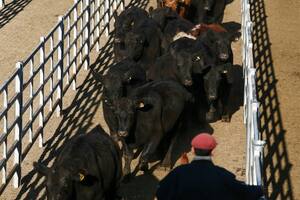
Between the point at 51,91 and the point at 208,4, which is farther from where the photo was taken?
the point at 208,4

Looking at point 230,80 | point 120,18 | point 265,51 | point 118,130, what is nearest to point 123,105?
point 118,130

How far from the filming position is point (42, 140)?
41.1 feet

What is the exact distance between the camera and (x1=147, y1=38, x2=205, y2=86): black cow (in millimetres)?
13156

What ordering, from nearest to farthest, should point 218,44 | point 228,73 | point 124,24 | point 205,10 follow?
point 228,73, point 218,44, point 124,24, point 205,10

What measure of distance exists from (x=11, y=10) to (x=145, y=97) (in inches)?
395

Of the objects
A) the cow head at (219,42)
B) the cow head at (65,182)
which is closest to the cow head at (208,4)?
the cow head at (219,42)

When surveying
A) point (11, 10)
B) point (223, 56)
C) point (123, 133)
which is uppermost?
point (11, 10)

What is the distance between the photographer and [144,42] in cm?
1465

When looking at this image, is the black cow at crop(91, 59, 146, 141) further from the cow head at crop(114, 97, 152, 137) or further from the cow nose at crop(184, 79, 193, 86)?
the cow head at crop(114, 97, 152, 137)

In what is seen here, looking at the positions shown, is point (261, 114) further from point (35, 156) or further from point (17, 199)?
point (17, 199)

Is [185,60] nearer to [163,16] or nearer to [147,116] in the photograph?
[147,116]

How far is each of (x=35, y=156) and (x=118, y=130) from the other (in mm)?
1836

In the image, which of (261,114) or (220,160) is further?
(261,114)

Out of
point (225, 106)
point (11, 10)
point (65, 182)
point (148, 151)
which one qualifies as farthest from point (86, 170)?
point (11, 10)
